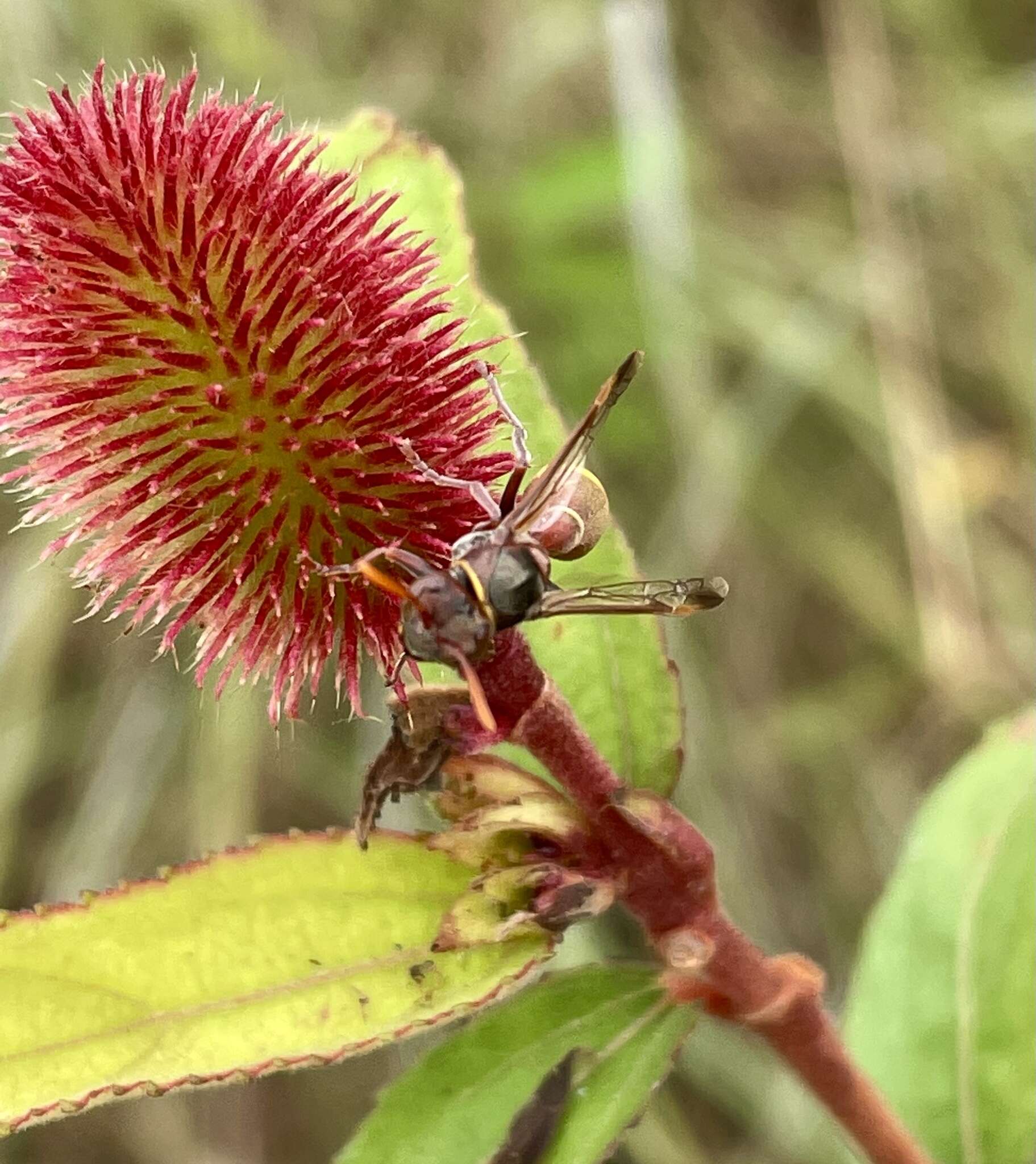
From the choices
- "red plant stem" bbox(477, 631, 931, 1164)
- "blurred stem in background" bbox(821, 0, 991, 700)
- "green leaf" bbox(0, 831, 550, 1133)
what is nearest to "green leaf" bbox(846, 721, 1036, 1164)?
"red plant stem" bbox(477, 631, 931, 1164)

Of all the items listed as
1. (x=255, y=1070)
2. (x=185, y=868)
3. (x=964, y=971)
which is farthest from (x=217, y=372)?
(x=964, y=971)

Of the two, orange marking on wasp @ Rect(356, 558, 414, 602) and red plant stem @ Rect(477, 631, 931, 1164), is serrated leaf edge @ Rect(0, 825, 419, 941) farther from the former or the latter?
orange marking on wasp @ Rect(356, 558, 414, 602)

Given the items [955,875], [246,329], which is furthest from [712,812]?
[246,329]

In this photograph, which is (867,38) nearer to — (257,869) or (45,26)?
(45,26)

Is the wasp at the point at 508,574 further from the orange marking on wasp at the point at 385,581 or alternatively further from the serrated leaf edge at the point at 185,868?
the serrated leaf edge at the point at 185,868

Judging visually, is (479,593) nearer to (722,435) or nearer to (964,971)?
(964,971)
